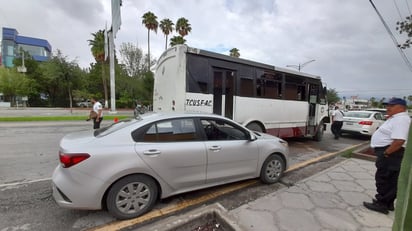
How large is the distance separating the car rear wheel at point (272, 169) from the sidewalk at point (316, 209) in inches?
15.8

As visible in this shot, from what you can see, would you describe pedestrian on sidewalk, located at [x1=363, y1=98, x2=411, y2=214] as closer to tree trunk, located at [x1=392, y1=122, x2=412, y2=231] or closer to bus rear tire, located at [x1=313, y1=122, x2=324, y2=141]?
tree trunk, located at [x1=392, y1=122, x2=412, y2=231]

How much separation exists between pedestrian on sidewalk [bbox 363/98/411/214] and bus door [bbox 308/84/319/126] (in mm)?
5989

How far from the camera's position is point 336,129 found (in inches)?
412

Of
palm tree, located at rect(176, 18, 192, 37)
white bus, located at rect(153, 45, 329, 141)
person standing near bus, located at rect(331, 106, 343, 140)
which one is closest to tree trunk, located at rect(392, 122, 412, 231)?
white bus, located at rect(153, 45, 329, 141)

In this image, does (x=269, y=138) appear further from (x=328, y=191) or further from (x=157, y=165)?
(x=157, y=165)

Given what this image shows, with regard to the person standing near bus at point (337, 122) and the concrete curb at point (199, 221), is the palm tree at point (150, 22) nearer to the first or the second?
the person standing near bus at point (337, 122)

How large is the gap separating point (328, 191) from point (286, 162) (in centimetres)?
92

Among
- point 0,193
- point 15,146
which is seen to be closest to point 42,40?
point 15,146

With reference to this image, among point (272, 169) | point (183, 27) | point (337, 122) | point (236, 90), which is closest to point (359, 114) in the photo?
point (337, 122)

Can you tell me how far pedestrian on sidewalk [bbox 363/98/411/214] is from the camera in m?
2.87

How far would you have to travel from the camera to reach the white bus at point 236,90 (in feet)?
18.8

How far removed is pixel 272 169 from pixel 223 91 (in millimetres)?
2703

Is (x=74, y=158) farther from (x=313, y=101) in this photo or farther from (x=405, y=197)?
(x=313, y=101)

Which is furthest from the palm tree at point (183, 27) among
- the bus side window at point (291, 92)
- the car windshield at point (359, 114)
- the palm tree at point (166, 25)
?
the bus side window at point (291, 92)
